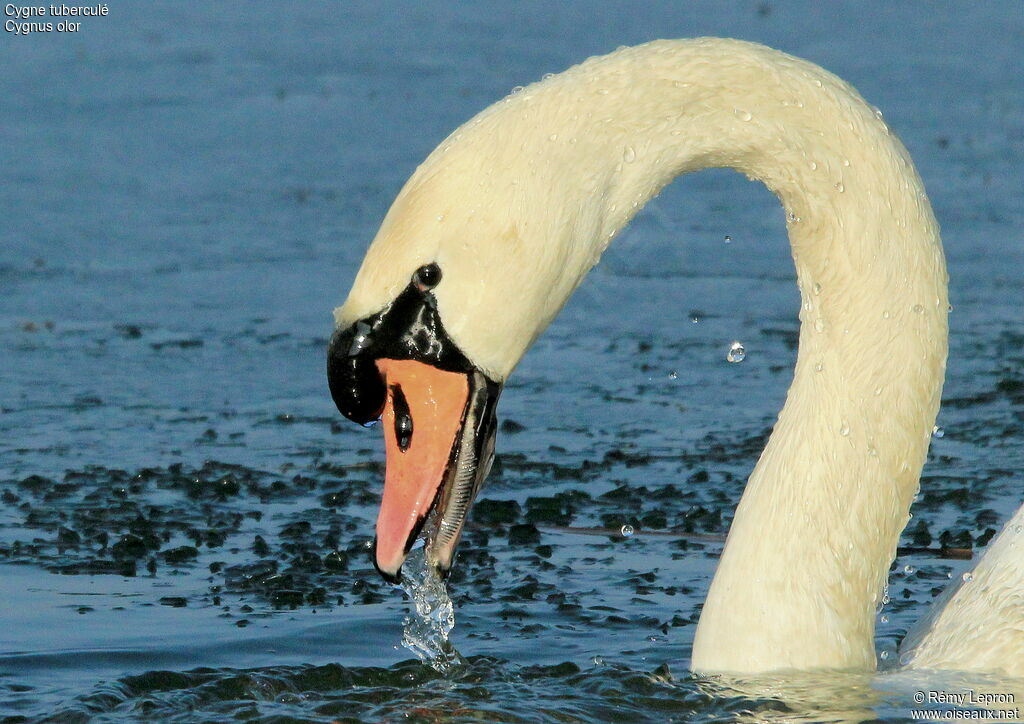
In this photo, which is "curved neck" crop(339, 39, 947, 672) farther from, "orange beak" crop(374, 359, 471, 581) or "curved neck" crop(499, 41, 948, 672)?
"orange beak" crop(374, 359, 471, 581)

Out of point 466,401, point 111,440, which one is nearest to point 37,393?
point 111,440

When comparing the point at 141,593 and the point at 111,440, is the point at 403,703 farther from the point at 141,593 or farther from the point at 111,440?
the point at 111,440

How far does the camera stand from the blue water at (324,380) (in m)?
5.36

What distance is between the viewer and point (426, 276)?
4.25 meters

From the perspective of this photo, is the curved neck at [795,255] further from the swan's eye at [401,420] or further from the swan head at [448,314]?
the swan's eye at [401,420]

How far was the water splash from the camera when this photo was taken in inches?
189

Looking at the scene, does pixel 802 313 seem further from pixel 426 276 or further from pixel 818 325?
pixel 426 276

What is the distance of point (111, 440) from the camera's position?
739cm

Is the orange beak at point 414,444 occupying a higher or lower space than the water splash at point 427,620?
higher

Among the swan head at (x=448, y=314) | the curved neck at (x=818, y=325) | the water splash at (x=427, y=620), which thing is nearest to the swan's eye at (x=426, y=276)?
the swan head at (x=448, y=314)

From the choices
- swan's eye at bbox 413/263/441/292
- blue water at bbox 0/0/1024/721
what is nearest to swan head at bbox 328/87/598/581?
swan's eye at bbox 413/263/441/292

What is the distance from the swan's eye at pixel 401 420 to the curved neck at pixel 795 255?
218 mm

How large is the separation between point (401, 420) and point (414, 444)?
0.22ft

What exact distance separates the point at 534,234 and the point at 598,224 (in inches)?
8.0
